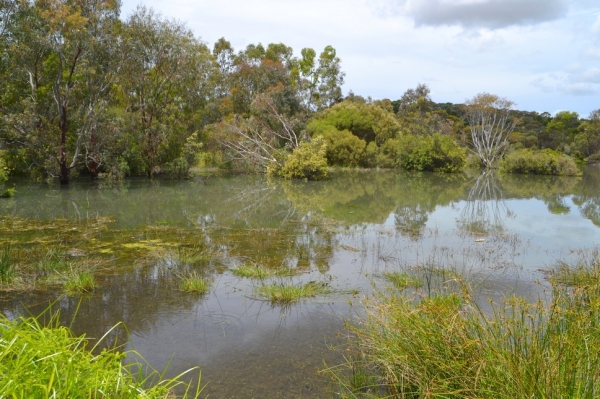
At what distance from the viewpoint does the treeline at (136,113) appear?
709 inches

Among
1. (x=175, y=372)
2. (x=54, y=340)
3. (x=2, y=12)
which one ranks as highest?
(x=2, y=12)

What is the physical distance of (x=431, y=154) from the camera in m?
32.0

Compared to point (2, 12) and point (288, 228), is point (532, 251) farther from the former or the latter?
point (2, 12)

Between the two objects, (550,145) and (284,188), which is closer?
(284,188)

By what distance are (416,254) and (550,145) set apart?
180 ft

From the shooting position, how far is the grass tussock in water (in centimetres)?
240

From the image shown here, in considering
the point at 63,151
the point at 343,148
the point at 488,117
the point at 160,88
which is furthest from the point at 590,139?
the point at 63,151

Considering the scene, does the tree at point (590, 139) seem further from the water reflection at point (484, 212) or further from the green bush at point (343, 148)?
the water reflection at point (484, 212)

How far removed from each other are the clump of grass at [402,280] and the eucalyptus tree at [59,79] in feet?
54.5

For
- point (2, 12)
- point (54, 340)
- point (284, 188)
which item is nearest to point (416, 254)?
point (54, 340)

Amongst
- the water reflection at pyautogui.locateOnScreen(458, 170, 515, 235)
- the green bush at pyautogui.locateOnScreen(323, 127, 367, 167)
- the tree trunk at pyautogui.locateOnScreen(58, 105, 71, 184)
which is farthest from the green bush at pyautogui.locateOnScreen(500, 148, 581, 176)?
the tree trunk at pyautogui.locateOnScreen(58, 105, 71, 184)

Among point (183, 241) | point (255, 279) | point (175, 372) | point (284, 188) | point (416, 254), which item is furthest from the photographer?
point (284, 188)

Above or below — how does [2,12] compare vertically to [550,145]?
above

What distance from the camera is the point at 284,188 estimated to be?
19.8 metres
